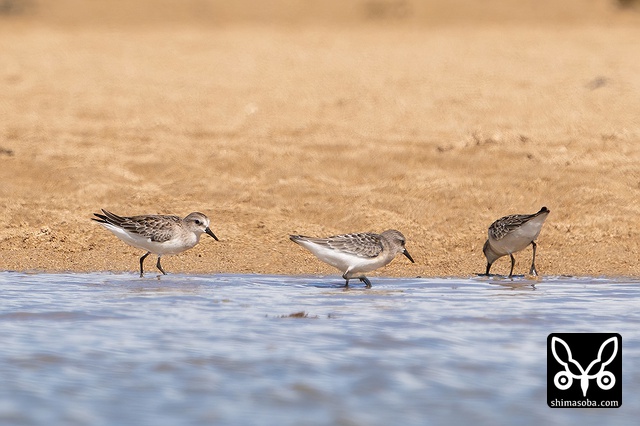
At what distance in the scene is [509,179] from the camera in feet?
50.6

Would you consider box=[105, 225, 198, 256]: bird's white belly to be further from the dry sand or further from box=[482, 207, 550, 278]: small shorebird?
box=[482, 207, 550, 278]: small shorebird

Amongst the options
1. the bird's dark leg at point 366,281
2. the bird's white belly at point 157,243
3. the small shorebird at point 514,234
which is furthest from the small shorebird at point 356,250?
the bird's white belly at point 157,243

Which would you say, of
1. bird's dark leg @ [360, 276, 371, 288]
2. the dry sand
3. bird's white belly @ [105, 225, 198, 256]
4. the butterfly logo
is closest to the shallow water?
the butterfly logo

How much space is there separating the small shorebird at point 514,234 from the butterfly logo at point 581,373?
4.22 m

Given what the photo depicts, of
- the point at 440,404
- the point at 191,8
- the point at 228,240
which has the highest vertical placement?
the point at 191,8

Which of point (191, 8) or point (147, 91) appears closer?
point (147, 91)

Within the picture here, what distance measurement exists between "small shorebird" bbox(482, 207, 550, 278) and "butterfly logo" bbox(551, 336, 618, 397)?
4220mm

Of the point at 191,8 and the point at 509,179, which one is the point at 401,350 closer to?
the point at 509,179

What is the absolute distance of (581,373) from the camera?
7.12 meters

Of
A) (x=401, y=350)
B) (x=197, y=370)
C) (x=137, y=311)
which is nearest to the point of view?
(x=197, y=370)

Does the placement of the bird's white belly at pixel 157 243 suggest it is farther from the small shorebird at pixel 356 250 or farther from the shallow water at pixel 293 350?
the small shorebird at pixel 356 250

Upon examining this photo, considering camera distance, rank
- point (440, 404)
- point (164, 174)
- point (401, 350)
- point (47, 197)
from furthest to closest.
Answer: point (164, 174), point (47, 197), point (401, 350), point (440, 404)

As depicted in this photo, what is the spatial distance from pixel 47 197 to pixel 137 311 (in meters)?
5.72

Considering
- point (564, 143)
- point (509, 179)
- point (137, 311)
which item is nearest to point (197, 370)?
point (137, 311)
